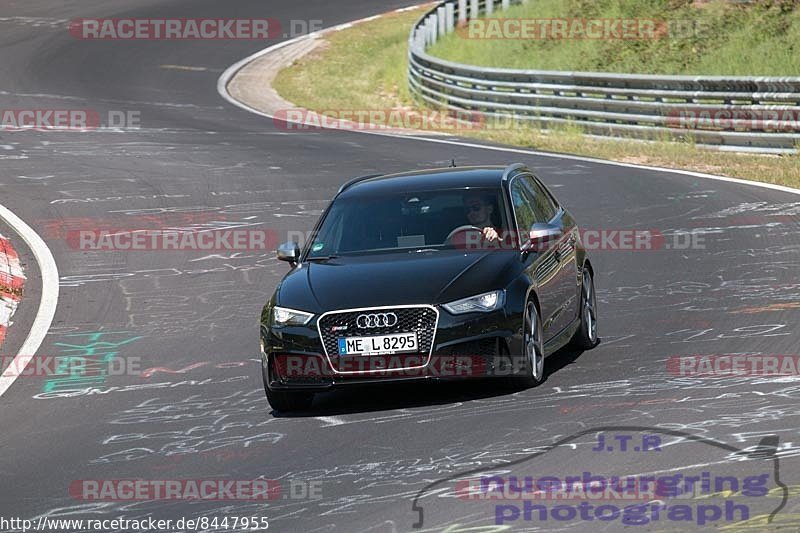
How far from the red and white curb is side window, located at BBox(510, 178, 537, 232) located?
4.90 metres

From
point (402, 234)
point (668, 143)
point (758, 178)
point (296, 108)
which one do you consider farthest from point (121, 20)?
point (402, 234)

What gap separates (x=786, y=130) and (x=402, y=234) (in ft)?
45.1

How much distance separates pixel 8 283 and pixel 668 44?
2237 cm

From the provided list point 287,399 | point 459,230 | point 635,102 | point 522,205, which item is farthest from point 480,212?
point 635,102

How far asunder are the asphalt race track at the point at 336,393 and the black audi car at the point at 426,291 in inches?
10.9

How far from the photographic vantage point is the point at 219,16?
165 feet

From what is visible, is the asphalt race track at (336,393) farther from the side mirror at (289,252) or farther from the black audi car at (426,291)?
the side mirror at (289,252)

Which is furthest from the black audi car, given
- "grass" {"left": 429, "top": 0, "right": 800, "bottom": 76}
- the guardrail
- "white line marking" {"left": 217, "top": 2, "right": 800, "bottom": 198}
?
"grass" {"left": 429, "top": 0, "right": 800, "bottom": 76}

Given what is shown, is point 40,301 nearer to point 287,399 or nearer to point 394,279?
point 287,399

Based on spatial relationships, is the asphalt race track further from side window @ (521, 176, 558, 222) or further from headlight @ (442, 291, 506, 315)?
side window @ (521, 176, 558, 222)

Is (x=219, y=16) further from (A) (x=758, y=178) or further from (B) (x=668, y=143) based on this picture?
(A) (x=758, y=178)

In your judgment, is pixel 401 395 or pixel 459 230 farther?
A: pixel 459 230

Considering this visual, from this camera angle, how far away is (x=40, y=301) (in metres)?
14.9

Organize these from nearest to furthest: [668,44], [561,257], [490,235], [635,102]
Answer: [490,235] → [561,257] → [635,102] → [668,44]
